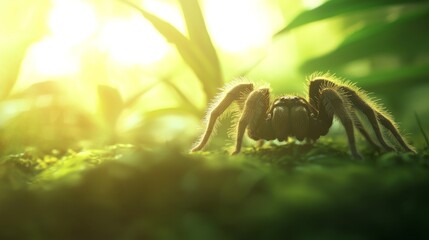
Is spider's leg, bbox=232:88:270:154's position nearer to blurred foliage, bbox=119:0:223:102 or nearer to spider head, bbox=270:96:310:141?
spider head, bbox=270:96:310:141

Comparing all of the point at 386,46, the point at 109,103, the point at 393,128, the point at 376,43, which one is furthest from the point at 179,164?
the point at 386,46

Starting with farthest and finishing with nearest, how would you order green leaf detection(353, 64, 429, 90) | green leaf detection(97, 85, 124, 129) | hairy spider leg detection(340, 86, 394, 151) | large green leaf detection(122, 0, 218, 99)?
1. green leaf detection(353, 64, 429, 90)
2. green leaf detection(97, 85, 124, 129)
3. large green leaf detection(122, 0, 218, 99)
4. hairy spider leg detection(340, 86, 394, 151)

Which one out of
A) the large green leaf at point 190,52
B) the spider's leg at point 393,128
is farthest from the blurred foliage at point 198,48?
the spider's leg at point 393,128

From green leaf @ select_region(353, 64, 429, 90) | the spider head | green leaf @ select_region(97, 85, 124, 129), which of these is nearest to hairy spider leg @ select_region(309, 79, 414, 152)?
the spider head

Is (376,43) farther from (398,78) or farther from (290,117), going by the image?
(290,117)

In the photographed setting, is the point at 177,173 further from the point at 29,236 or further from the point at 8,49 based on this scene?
the point at 8,49
